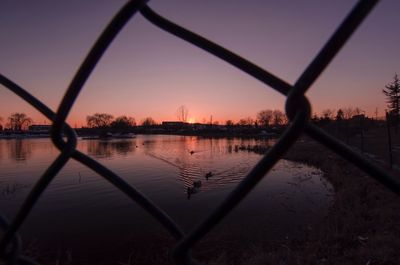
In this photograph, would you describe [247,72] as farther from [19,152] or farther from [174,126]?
[174,126]

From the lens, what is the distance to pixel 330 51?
16.2 inches

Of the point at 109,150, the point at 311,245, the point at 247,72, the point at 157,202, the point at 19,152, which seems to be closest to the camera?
the point at 247,72

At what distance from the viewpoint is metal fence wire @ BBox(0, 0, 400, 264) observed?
0.43m

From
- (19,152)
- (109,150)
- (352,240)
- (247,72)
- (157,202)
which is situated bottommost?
(157,202)

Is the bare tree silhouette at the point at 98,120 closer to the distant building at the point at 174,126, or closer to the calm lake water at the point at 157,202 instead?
the distant building at the point at 174,126

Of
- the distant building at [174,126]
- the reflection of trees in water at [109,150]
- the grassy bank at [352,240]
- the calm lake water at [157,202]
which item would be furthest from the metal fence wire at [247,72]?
the distant building at [174,126]

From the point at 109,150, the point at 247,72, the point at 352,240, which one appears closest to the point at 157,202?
the point at 352,240

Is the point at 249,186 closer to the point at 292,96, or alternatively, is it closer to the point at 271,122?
the point at 292,96

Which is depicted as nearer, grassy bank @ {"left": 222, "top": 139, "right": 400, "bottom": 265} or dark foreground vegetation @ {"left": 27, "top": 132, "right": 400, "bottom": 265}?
grassy bank @ {"left": 222, "top": 139, "right": 400, "bottom": 265}

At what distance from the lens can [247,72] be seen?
1.93ft

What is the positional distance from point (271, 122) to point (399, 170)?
429 ft

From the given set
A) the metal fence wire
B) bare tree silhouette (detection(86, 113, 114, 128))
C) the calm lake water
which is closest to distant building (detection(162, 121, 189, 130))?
bare tree silhouette (detection(86, 113, 114, 128))

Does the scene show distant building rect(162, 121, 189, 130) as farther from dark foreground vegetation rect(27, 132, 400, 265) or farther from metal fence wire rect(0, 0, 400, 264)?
metal fence wire rect(0, 0, 400, 264)

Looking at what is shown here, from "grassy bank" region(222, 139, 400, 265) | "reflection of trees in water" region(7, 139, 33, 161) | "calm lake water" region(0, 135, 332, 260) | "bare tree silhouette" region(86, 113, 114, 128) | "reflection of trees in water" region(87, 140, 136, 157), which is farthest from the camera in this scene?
"bare tree silhouette" region(86, 113, 114, 128)
